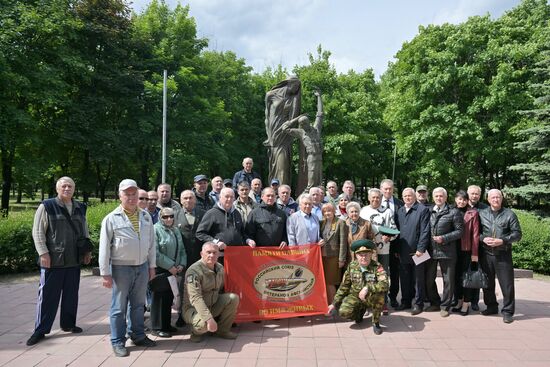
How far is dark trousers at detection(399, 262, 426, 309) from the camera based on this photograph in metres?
6.13

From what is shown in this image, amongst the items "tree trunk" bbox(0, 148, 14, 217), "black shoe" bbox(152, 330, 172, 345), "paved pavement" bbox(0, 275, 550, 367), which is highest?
"tree trunk" bbox(0, 148, 14, 217)

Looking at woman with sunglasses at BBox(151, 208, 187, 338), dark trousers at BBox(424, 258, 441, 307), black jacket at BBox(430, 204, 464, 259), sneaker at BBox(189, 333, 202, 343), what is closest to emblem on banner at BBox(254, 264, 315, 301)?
sneaker at BBox(189, 333, 202, 343)

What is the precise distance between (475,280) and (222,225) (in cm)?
377

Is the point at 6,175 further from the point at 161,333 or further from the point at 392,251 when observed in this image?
the point at 392,251

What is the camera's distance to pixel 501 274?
5891 millimetres

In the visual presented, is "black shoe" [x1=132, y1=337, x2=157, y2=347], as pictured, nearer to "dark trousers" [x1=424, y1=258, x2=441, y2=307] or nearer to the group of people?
the group of people

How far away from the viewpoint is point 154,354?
4.54m

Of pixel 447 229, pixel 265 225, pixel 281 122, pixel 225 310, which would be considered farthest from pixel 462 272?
pixel 281 122

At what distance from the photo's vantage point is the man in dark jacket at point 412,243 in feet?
20.1

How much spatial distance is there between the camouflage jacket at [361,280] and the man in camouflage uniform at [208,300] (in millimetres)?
1520

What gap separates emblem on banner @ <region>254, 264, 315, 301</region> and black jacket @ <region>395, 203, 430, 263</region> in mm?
1565

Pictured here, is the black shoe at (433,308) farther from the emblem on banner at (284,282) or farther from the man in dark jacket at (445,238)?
the emblem on banner at (284,282)

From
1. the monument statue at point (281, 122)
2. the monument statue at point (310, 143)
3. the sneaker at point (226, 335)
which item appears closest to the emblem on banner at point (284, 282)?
the sneaker at point (226, 335)

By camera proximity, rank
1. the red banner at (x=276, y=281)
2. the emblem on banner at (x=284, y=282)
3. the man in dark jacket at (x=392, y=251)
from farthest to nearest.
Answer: the man in dark jacket at (x=392, y=251) → the emblem on banner at (x=284, y=282) → the red banner at (x=276, y=281)
